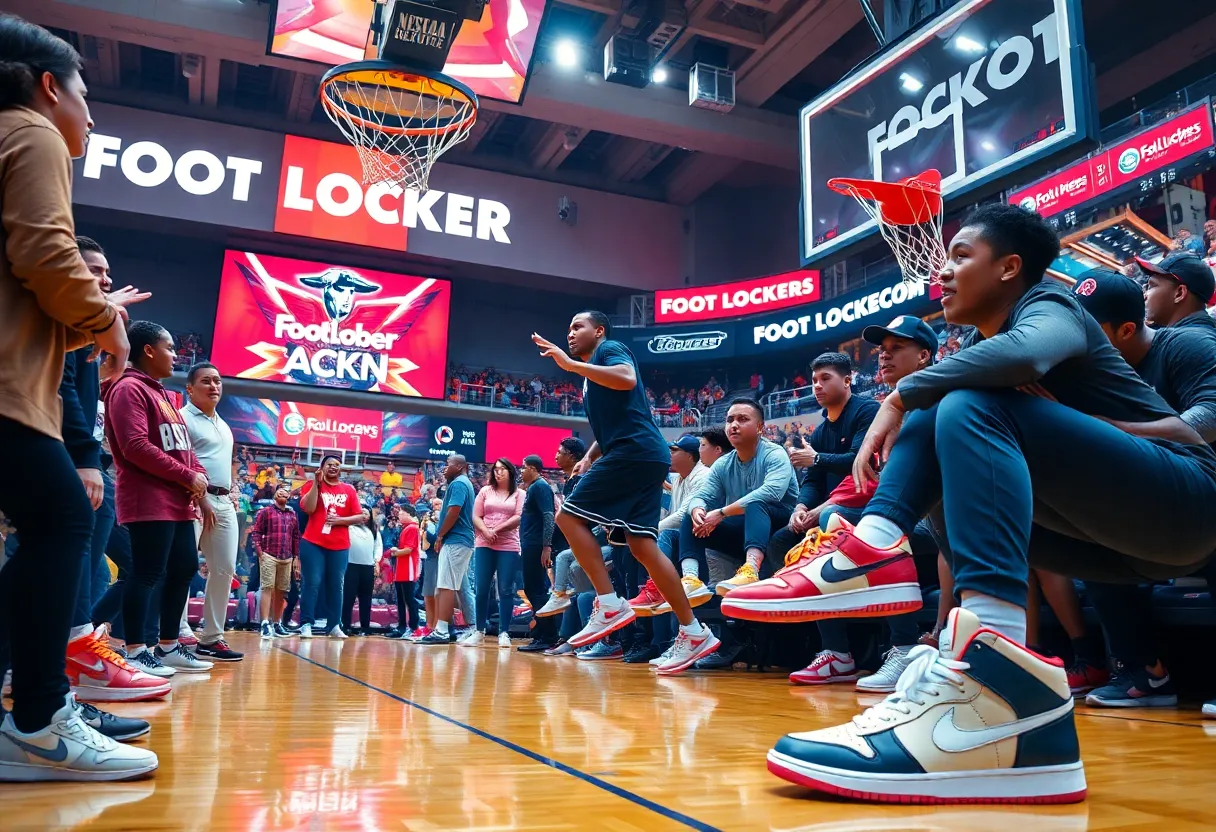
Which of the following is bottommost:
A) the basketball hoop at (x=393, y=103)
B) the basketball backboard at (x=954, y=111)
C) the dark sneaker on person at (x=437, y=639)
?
the dark sneaker on person at (x=437, y=639)

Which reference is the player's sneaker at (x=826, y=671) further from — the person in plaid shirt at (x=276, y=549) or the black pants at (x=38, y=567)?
the person in plaid shirt at (x=276, y=549)

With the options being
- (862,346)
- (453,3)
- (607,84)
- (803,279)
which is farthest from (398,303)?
(453,3)

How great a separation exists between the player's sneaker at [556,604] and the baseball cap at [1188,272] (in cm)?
370

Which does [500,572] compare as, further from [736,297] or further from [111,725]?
[736,297]

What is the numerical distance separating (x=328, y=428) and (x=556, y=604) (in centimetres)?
1447

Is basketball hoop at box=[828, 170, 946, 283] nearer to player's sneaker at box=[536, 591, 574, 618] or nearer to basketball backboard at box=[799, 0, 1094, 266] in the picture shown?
basketball backboard at box=[799, 0, 1094, 266]

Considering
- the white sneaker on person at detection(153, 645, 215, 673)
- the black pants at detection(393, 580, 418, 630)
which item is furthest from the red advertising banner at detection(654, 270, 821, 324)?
the white sneaker on person at detection(153, 645, 215, 673)

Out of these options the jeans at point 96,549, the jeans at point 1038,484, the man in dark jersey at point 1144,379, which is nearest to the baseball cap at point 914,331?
the man in dark jersey at point 1144,379

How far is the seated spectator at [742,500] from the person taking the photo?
13.4 ft

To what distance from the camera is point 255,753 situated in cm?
147

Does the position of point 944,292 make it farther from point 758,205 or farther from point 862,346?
point 758,205

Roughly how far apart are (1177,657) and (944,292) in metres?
2.19

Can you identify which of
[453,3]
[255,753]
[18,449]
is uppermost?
[453,3]

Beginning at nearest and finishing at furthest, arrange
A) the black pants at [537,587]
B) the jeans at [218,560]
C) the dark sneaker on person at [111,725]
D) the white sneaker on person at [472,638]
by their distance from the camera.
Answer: the dark sneaker on person at [111,725], the jeans at [218,560], the black pants at [537,587], the white sneaker on person at [472,638]
